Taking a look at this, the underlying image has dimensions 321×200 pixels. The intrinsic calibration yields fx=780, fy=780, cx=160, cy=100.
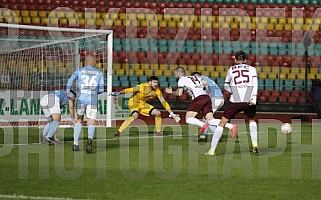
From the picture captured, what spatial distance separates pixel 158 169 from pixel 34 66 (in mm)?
11973

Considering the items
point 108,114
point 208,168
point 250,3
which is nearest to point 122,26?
point 250,3

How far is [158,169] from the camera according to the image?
40.3 ft

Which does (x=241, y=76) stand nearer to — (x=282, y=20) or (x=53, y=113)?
(x=53, y=113)

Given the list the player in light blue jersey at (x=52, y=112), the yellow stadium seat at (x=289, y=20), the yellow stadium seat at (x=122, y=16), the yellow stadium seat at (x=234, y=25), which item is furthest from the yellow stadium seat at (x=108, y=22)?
the player in light blue jersey at (x=52, y=112)

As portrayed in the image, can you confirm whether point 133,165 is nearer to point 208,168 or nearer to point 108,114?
point 208,168

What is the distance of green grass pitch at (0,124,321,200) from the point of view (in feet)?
32.1

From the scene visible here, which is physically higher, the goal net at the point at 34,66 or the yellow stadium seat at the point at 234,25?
A: the yellow stadium seat at the point at 234,25

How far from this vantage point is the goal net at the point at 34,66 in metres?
23.4

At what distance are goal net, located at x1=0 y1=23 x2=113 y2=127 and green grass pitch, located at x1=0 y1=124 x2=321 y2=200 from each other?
446 cm

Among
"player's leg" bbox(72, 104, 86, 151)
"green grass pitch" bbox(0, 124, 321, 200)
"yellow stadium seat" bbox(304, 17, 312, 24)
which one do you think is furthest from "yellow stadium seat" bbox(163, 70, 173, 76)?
"player's leg" bbox(72, 104, 86, 151)

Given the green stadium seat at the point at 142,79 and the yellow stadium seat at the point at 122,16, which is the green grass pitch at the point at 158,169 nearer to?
the green stadium seat at the point at 142,79

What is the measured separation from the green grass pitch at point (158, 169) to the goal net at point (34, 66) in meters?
4.46

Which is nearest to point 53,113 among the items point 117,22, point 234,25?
point 117,22

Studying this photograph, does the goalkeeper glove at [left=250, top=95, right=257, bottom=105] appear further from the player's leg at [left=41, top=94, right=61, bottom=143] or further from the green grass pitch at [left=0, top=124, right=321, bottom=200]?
the player's leg at [left=41, top=94, right=61, bottom=143]
